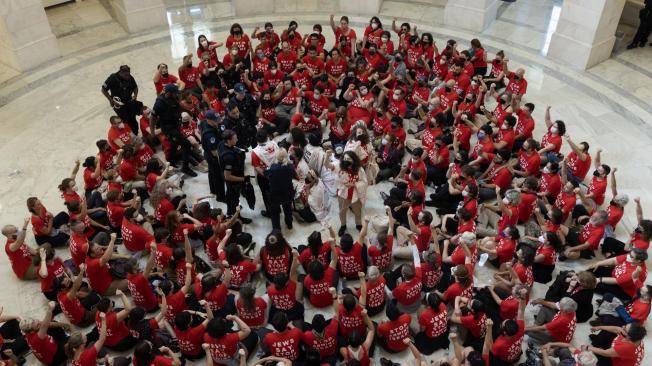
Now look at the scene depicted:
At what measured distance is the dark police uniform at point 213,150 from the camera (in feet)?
28.2

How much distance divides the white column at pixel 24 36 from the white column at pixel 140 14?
219 cm

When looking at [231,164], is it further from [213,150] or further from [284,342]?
[284,342]

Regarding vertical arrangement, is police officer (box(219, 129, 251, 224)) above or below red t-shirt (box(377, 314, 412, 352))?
above

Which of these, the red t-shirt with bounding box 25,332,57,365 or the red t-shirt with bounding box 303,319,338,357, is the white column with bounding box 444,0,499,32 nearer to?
the red t-shirt with bounding box 303,319,338,357

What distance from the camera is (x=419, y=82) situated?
1120 cm

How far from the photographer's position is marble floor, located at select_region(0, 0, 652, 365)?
9719 mm

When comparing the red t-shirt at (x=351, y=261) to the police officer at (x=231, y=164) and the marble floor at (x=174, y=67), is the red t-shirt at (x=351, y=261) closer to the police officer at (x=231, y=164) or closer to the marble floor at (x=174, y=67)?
the marble floor at (x=174, y=67)

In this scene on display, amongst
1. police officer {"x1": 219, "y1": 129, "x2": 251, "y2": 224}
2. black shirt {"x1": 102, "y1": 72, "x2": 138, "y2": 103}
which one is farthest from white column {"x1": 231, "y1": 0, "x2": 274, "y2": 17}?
police officer {"x1": 219, "y1": 129, "x2": 251, "y2": 224}

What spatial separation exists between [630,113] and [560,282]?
21.7 feet

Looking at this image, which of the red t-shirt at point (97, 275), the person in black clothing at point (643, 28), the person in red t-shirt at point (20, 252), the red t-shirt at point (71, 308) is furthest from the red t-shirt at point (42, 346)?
the person in black clothing at point (643, 28)

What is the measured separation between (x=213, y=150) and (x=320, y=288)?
9.86ft

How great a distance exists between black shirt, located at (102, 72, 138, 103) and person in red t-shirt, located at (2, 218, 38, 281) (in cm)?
338

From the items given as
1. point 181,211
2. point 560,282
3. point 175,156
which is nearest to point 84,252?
point 181,211

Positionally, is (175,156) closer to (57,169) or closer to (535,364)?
(57,169)
